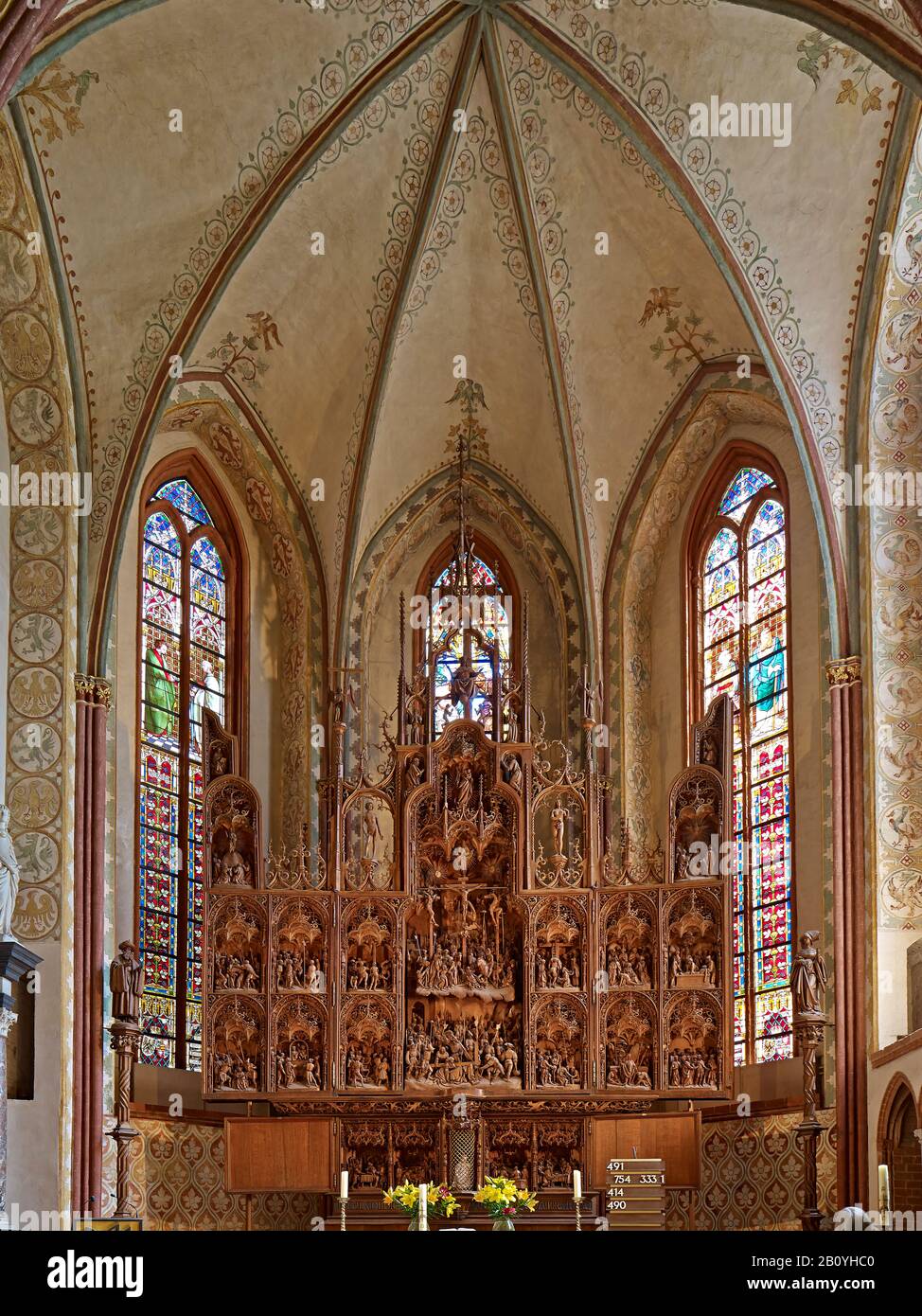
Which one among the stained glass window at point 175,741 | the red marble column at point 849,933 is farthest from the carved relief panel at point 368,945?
the red marble column at point 849,933

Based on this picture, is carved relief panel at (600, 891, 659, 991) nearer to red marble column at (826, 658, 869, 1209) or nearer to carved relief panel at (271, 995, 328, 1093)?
red marble column at (826, 658, 869, 1209)

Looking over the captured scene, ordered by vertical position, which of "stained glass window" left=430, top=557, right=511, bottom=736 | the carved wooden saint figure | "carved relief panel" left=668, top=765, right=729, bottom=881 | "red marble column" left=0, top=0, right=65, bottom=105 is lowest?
the carved wooden saint figure

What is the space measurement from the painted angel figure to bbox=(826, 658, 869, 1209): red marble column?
351 millimetres

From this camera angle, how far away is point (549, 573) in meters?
19.6

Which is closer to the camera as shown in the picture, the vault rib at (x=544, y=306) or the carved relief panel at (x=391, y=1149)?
the carved relief panel at (x=391, y=1149)

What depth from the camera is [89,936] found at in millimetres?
15656

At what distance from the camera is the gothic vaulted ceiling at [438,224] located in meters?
15.2

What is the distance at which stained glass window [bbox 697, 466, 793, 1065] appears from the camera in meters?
16.9

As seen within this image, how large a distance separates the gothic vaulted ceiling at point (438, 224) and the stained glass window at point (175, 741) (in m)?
1.31

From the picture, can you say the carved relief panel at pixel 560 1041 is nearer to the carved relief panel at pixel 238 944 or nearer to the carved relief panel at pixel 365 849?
the carved relief panel at pixel 365 849

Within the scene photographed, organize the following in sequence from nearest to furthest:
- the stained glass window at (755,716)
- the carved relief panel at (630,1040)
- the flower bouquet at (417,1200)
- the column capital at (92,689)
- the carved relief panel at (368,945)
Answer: the flower bouquet at (417,1200) < the carved relief panel at (630,1040) < the carved relief panel at (368,945) < the column capital at (92,689) < the stained glass window at (755,716)

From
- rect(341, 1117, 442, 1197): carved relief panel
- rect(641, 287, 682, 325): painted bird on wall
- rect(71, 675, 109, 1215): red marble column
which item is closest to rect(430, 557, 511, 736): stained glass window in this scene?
rect(641, 287, 682, 325): painted bird on wall

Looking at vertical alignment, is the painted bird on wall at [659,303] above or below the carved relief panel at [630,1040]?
above
